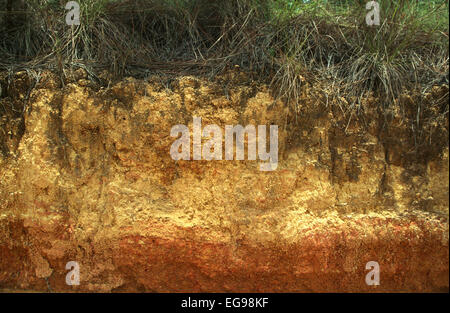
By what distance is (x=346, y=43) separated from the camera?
274 centimetres

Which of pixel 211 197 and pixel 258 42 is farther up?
pixel 258 42

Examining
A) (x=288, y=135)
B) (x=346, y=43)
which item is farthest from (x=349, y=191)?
(x=346, y=43)

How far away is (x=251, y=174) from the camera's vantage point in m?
2.59

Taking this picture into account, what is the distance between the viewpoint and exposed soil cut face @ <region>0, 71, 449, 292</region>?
256 cm

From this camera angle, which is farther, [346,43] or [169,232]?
[346,43]

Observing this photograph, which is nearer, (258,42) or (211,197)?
(211,197)

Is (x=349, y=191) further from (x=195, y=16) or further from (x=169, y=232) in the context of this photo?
(x=195, y=16)

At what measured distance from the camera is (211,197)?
2607mm

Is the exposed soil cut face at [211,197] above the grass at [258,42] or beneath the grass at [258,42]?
beneath

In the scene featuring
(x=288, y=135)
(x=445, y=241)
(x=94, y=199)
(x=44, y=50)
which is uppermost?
(x=44, y=50)

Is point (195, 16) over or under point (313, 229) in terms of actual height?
over

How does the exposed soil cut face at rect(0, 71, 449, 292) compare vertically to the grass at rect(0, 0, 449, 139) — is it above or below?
below

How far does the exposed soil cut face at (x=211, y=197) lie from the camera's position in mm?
2564

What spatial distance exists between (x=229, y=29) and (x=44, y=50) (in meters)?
1.20
